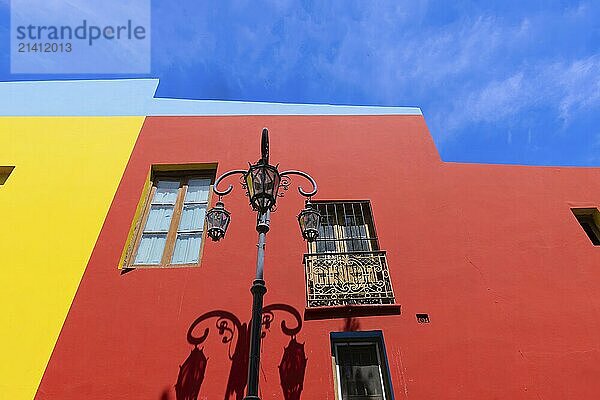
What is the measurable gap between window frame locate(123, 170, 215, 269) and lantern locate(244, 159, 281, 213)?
2128 mm

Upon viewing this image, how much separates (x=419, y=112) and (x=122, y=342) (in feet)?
20.8

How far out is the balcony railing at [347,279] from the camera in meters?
5.41

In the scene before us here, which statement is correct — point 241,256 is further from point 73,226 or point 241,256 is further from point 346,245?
point 73,226

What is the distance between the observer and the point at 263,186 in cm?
416

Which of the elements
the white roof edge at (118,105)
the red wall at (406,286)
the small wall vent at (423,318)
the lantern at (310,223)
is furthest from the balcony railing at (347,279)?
the white roof edge at (118,105)

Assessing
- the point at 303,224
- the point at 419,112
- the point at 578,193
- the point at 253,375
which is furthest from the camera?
the point at 419,112

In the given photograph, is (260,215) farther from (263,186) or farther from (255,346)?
(255,346)

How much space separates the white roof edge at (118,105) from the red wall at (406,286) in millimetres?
1026

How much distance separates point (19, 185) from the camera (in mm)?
6812

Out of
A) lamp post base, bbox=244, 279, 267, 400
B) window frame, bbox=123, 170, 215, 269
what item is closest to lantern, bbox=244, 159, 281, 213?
lamp post base, bbox=244, 279, 267, 400

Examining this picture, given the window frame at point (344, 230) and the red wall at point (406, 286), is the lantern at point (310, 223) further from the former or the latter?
the window frame at point (344, 230)

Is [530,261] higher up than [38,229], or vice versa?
[38,229]

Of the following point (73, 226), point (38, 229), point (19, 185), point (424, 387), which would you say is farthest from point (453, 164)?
point (19, 185)

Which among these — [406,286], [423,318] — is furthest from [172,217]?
[423,318]
